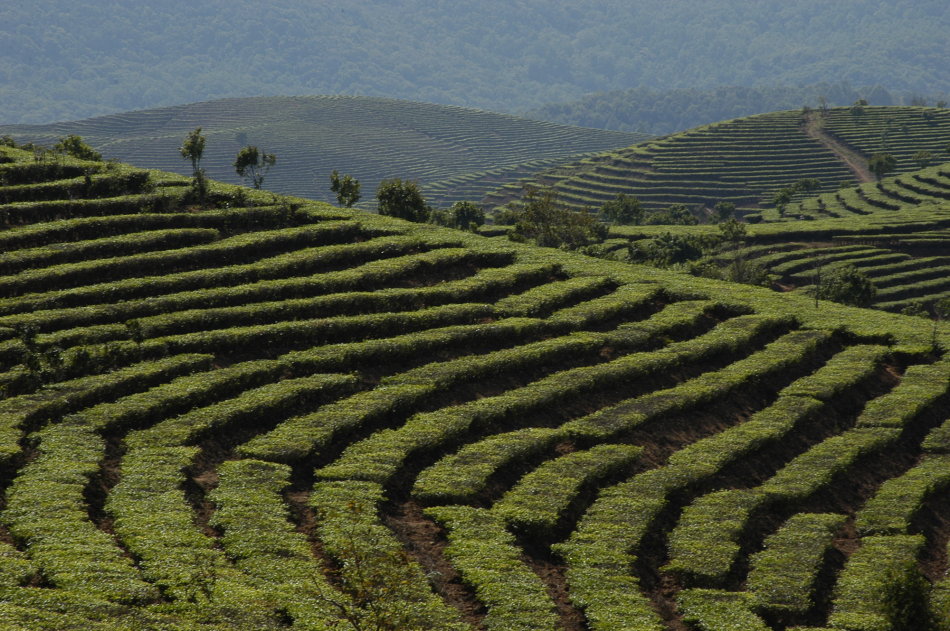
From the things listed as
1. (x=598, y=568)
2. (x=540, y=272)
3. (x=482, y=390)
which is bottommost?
(x=598, y=568)

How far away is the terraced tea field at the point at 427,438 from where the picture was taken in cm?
2520

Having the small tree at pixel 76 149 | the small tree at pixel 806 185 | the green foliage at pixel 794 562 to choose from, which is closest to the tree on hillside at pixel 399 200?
the small tree at pixel 76 149

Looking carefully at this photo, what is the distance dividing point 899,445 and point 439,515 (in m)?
22.8

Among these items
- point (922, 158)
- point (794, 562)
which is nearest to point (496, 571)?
point (794, 562)

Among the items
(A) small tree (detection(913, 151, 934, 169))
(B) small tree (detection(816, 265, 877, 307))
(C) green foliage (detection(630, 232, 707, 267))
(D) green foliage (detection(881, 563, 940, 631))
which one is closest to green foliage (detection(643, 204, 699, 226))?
(C) green foliage (detection(630, 232, 707, 267))

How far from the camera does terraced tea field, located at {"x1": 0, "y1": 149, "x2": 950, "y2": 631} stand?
25203mm

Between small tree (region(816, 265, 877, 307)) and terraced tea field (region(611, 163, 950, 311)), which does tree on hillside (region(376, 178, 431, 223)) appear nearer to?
small tree (region(816, 265, 877, 307))

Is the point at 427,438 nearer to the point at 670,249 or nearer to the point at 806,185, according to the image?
the point at 670,249

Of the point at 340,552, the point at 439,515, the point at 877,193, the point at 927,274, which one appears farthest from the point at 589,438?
the point at 877,193

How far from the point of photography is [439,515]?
29891 mm

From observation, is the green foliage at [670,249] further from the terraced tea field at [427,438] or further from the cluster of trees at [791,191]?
the cluster of trees at [791,191]

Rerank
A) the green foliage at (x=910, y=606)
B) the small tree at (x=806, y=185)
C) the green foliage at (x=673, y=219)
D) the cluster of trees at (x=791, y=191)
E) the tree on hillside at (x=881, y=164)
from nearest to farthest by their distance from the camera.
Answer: the green foliage at (x=910, y=606)
the green foliage at (x=673, y=219)
the cluster of trees at (x=791, y=191)
the tree on hillside at (x=881, y=164)
the small tree at (x=806, y=185)

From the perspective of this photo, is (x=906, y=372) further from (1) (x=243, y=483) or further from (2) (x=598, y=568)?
(1) (x=243, y=483)

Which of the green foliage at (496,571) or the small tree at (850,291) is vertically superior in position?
the small tree at (850,291)
